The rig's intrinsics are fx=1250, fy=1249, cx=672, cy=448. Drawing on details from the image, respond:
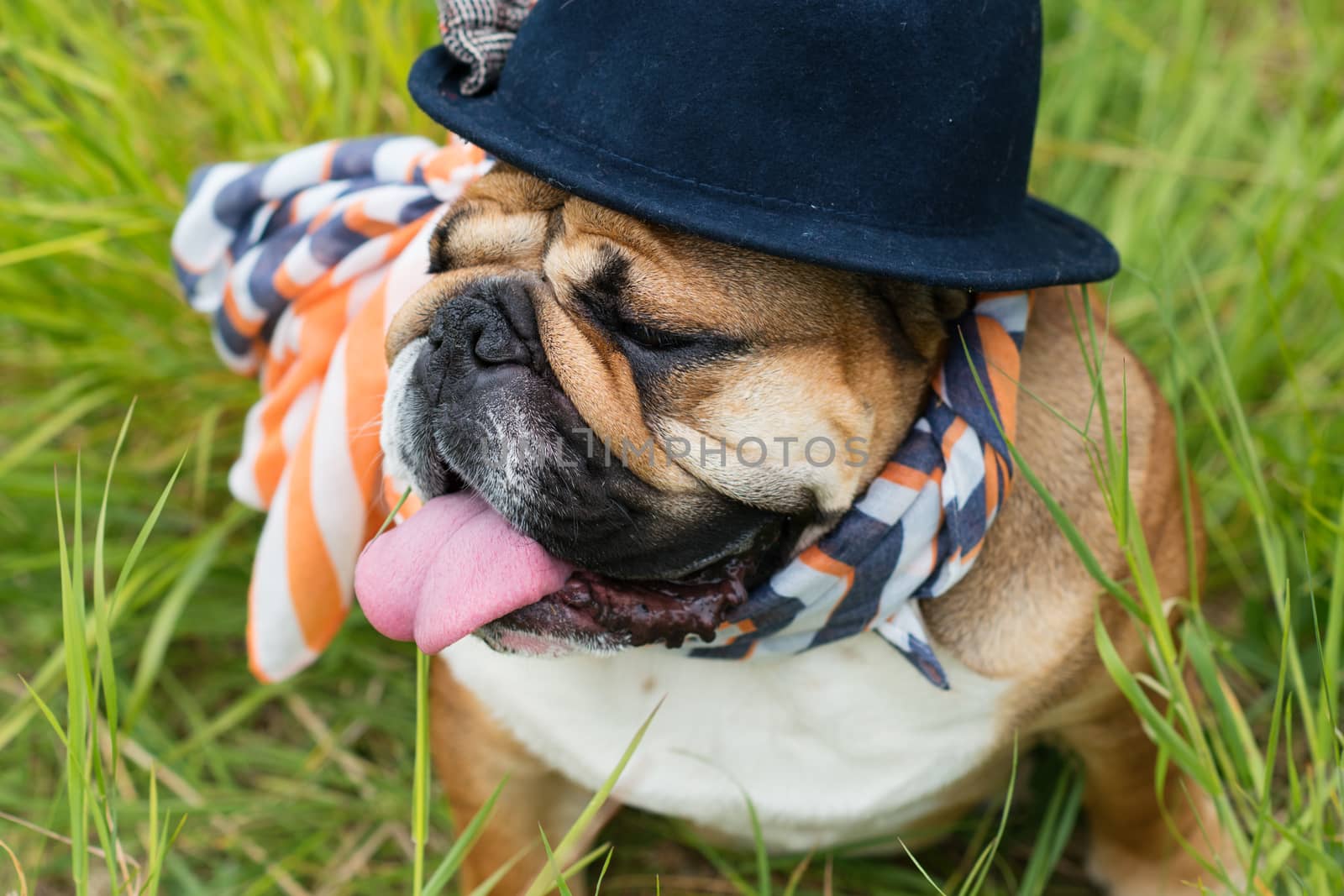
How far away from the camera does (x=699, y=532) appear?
1.49 metres

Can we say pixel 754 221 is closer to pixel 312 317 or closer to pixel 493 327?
pixel 493 327

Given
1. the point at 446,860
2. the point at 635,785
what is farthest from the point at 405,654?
the point at 446,860

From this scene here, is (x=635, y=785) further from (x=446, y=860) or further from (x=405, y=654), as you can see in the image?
(x=405, y=654)

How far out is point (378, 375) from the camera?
182 cm

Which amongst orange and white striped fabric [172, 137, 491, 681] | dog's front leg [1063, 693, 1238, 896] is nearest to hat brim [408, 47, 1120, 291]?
orange and white striped fabric [172, 137, 491, 681]

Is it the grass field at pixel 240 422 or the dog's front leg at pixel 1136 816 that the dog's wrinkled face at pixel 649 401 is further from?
the dog's front leg at pixel 1136 816

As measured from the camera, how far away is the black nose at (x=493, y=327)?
146cm

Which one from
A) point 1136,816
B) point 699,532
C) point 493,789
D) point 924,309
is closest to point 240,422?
point 493,789

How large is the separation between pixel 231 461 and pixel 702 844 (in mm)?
1315

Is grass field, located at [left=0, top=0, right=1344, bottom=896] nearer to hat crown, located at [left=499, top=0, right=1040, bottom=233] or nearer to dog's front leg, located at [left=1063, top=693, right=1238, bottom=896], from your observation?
dog's front leg, located at [left=1063, top=693, right=1238, bottom=896]

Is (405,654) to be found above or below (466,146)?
below

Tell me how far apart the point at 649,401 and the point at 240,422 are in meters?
1.53

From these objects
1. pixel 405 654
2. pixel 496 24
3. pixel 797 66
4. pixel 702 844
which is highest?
pixel 797 66

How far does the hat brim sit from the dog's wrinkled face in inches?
3.5
